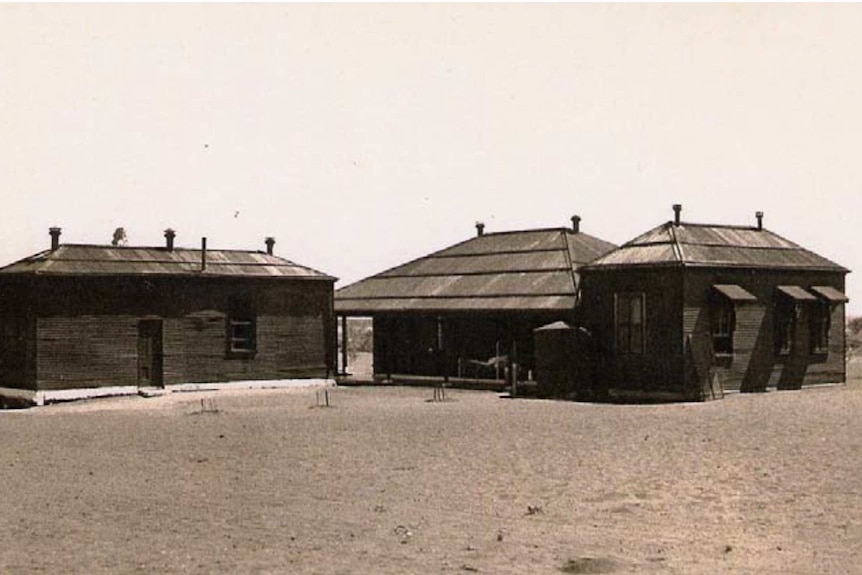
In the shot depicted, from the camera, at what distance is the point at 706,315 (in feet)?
95.3

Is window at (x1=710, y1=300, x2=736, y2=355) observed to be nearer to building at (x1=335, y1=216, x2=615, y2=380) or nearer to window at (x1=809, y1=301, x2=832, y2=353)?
window at (x1=809, y1=301, x2=832, y2=353)

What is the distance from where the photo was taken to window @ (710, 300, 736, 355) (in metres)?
29.2

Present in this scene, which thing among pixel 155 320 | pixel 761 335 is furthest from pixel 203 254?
pixel 761 335

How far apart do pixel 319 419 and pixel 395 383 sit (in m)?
12.9

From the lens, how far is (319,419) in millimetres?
24141

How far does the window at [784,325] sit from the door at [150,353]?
1814 cm

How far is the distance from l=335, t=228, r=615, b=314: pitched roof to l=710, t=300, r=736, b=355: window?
14.2 feet

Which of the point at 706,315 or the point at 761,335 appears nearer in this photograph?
the point at 706,315

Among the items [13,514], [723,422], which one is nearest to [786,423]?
[723,422]

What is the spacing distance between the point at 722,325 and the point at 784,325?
9.02 ft

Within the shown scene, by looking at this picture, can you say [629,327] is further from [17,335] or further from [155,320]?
[17,335]

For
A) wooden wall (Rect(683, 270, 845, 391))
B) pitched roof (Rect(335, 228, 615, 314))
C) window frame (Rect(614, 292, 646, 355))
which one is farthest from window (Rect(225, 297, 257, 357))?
wooden wall (Rect(683, 270, 845, 391))

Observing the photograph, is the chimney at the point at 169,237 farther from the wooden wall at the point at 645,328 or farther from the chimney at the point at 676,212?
the chimney at the point at 676,212

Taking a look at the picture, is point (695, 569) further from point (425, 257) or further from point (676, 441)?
point (425, 257)
